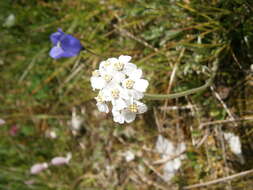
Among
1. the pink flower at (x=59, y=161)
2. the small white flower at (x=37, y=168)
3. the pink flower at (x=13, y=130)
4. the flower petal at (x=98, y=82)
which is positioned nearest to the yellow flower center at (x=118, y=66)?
the flower petal at (x=98, y=82)

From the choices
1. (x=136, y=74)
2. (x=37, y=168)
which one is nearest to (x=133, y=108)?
(x=136, y=74)

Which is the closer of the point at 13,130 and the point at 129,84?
the point at 129,84

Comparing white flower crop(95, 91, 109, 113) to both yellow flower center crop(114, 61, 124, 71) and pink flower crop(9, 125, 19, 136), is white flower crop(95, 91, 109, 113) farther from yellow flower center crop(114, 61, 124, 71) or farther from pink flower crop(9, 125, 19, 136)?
pink flower crop(9, 125, 19, 136)

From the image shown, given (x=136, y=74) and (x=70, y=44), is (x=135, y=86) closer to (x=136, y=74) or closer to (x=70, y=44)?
(x=136, y=74)

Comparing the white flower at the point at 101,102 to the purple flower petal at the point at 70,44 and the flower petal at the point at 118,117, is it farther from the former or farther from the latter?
Result: the purple flower petal at the point at 70,44

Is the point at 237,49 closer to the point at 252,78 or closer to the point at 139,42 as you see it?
the point at 252,78

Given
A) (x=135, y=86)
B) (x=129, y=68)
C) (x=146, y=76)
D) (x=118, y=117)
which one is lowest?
(x=118, y=117)

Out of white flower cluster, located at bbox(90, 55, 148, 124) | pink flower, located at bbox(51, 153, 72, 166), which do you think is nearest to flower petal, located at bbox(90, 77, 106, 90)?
white flower cluster, located at bbox(90, 55, 148, 124)
